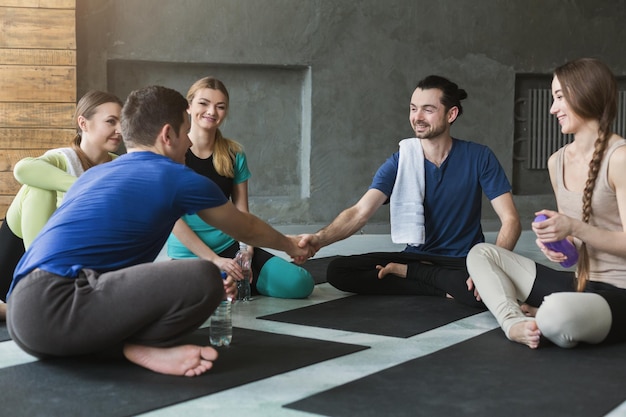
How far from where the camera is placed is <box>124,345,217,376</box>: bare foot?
2.39 metres

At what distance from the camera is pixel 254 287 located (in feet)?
13.1

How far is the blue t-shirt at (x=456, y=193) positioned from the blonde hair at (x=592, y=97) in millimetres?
983

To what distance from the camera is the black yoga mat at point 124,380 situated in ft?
6.92

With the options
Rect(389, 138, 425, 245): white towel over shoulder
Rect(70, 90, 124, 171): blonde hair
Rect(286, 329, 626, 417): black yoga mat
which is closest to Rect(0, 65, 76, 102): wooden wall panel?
Rect(70, 90, 124, 171): blonde hair

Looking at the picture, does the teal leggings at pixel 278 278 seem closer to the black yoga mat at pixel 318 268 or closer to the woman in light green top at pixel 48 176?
the black yoga mat at pixel 318 268

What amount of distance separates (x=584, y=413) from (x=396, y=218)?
5.97ft

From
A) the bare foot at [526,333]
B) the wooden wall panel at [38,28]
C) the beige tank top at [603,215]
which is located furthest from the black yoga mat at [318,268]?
the wooden wall panel at [38,28]

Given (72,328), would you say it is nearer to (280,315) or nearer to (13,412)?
(13,412)

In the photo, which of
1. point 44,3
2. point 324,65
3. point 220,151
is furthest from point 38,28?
point 220,151

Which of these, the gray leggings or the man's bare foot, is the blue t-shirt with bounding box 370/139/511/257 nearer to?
the man's bare foot

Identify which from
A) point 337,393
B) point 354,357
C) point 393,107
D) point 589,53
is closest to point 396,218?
point 354,357

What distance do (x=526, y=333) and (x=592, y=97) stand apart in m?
0.81

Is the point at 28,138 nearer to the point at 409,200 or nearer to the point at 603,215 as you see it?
the point at 409,200

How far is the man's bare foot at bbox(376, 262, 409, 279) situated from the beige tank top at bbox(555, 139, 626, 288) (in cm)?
109
